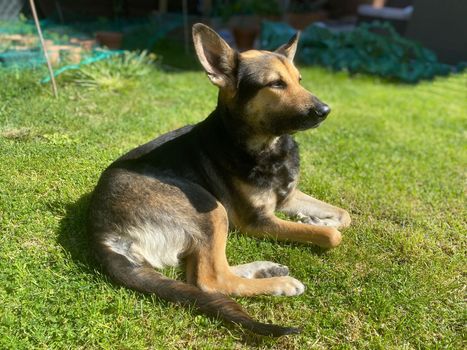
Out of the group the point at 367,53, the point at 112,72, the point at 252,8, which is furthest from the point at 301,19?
the point at 112,72

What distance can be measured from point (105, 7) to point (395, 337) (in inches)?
492

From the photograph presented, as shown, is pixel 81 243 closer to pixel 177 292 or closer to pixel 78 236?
pixel 78 236

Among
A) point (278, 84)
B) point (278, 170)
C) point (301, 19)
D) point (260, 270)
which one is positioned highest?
point (278, 84)

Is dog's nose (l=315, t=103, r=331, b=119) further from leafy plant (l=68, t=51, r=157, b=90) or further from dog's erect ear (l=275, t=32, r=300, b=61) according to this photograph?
leafy plant (l=68, t=51, r=157, b=90)

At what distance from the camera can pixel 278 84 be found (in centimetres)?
339

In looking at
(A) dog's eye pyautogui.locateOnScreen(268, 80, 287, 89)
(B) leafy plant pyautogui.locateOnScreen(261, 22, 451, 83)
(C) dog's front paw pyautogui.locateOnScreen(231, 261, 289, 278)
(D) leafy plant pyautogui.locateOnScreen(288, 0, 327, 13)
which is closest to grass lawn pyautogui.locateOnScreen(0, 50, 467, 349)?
(C) dog's front paw pyautogui.locateOnScreen(231, 261, 289, 278)

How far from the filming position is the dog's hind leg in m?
3.00

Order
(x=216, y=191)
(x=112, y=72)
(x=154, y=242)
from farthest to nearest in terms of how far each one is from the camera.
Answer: (x=112, y=72) → (x=216, y=191) → (x=154, y=242)

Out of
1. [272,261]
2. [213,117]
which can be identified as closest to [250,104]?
[213,117]

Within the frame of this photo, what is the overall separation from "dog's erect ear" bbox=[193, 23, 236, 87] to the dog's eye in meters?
0.33

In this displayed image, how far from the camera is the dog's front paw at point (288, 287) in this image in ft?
10.0

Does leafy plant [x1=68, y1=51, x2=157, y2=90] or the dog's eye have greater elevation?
the dog's eye

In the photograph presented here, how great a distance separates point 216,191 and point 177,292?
3.24ft

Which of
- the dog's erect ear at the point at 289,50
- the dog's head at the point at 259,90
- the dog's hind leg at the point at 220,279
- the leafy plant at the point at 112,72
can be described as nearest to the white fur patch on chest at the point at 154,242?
the dog's hind leg at the point at 220,279
